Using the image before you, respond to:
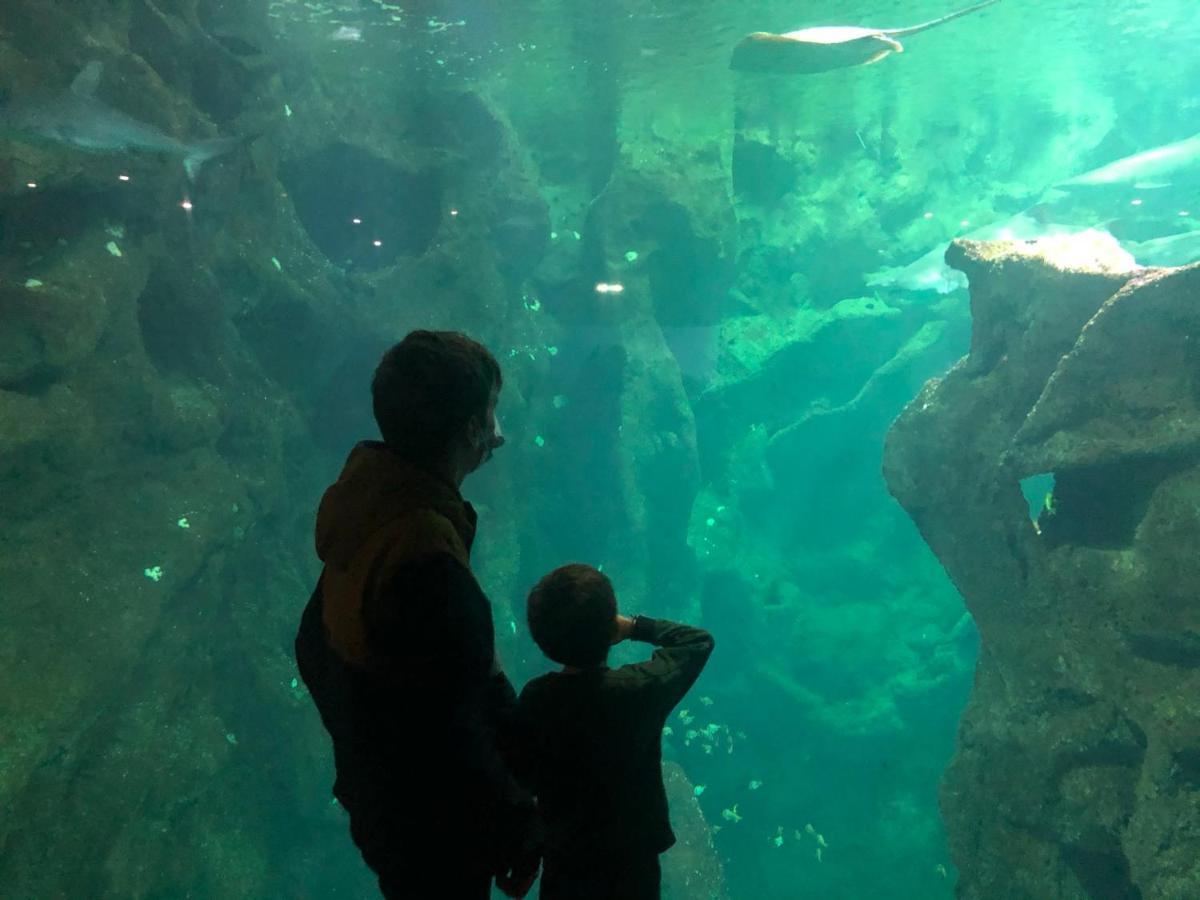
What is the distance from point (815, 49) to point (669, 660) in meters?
11.7

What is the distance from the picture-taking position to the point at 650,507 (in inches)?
681

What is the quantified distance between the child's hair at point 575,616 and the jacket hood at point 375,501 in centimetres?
48

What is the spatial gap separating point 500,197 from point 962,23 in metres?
14.1

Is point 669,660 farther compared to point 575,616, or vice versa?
point 669,660

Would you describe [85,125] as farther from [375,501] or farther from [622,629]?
[622,629]

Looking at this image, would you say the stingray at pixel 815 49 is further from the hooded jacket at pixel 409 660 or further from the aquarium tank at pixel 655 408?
the hooded jacket at pixel 409 660

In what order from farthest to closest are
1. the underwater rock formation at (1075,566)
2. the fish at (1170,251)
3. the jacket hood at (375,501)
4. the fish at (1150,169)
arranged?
the fish at (1150,169), the fish at (1170,251), the underwater rock formation at (1075,566), the jacket hood at (375,501)

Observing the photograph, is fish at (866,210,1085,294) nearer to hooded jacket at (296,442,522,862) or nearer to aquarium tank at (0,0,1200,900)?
aquarium tank at (0,0,1200,900)

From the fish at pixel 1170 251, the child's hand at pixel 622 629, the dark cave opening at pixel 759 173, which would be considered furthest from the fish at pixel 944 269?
the child's hand at pixel 622 629

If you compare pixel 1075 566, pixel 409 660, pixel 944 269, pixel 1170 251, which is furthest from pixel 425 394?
pixel 944 269

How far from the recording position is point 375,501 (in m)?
1.82

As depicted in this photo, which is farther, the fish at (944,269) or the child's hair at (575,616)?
the fish at (944,269)

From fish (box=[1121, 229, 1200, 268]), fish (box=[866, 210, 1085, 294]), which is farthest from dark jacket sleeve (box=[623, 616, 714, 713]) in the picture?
fish (box=[866, 210, 1085, 294])

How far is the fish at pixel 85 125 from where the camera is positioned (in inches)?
316
